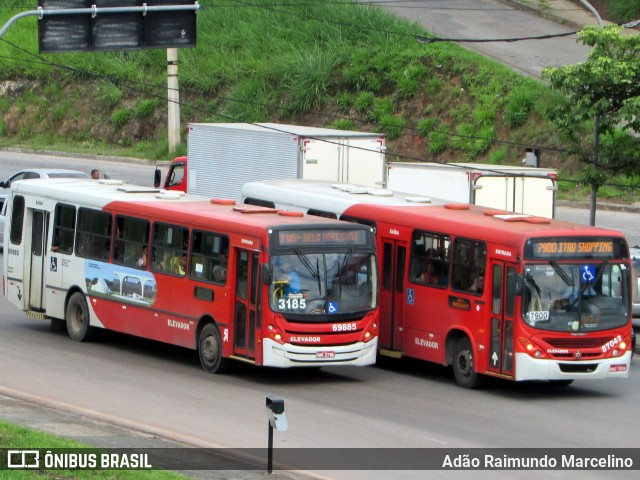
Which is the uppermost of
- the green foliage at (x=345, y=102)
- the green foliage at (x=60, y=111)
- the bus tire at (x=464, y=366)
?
the green foliage at (x=345, y=102)

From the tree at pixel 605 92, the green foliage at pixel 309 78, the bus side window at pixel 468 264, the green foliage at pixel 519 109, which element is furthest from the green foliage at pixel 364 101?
the bus side window at pixel 468 264

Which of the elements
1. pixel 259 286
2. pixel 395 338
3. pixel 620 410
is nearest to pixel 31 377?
pixel 259 286

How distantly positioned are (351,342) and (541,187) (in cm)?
832

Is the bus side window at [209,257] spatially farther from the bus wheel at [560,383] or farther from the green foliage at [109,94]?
the green foliage at [109,94]

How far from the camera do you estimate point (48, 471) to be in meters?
11.4

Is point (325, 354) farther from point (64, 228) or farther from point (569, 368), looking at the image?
point (64, 228)

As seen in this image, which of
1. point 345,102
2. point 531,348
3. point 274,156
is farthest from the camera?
point 345,102

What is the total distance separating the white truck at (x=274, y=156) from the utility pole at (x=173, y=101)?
14970mm

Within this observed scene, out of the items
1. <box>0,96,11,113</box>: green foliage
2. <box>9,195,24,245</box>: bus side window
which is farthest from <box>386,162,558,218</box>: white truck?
<box>0,96,11,113</box>: green foliage

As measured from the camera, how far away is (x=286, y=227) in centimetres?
1836

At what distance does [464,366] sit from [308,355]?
2.31 metres

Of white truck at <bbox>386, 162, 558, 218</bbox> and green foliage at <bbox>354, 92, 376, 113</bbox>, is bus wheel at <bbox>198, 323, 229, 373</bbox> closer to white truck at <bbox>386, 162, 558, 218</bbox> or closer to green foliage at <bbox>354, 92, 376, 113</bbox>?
white truck at <bbox>386, 162, 558, 218</bbox>

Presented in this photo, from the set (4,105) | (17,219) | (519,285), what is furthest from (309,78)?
(519,285)

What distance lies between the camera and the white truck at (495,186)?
24.9 metres
